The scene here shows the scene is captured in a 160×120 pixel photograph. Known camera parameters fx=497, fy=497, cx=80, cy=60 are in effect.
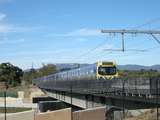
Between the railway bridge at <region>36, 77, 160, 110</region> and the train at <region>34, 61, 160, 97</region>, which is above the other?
the train at <region>34, 61, 160, 97</region>

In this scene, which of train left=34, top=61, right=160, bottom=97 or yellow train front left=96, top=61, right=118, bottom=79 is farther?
yellow train front left=96, top=61, right=118, bottom=79

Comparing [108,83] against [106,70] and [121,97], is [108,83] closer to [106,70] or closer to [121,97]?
[121,97]

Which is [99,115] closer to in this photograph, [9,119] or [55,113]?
[55,113]

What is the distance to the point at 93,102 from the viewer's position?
4369cm

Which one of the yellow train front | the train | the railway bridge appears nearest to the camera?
the railway bridge

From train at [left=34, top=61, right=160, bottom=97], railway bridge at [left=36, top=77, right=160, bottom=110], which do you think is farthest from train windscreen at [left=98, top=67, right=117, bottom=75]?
railway bridge at [left=36, top=77, right=160, bottom=110]

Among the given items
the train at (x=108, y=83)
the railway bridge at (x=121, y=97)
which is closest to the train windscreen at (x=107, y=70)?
the train at (x=108, y=83)

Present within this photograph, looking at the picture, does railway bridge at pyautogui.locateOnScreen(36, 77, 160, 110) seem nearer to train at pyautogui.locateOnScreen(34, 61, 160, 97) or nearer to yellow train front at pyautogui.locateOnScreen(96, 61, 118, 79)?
train at pyautogui.locateOnScreen(34, 61, 160, 97)

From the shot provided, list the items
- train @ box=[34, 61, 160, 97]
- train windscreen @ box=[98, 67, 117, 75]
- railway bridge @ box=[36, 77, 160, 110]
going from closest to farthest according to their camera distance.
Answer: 1. railway bridge @ box=[36, 77, 160, 110]
2. train @ box=[34, 61, 160, 97]
3. train windscreen @ box=[98, 67, 117, 75]

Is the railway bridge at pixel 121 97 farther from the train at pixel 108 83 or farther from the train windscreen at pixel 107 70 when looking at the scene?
the train windscreen at pixel 107 70

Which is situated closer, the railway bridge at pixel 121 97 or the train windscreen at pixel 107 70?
the railway bridge at pixel 121 97

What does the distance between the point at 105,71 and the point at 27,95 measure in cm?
9231

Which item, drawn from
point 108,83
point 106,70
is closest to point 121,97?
point 108,83

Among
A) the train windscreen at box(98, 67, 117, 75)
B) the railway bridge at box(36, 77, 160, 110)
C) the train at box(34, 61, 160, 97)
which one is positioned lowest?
the railway bridge at box(36, 77, 160, 110)
